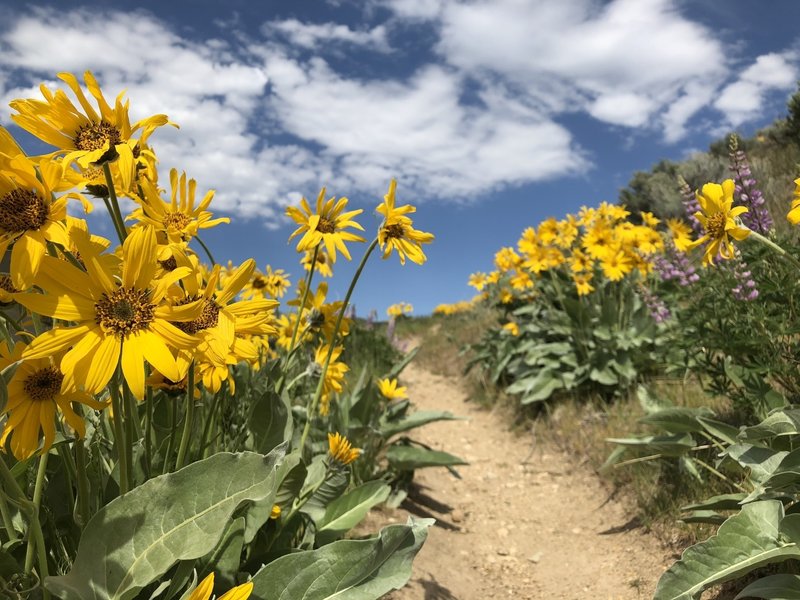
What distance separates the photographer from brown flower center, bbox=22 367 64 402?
A: 1.25m

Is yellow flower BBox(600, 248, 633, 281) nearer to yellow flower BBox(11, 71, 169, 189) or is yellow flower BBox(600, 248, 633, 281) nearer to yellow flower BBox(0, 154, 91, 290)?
yellow flower BBox(11, 71, 169, 189)

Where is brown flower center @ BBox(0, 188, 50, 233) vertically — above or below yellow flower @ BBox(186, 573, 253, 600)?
above

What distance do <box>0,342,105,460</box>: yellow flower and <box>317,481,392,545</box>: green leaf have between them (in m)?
1.32

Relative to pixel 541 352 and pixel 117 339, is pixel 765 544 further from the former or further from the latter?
pixel 541 352

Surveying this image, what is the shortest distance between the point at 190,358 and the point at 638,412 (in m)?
3.89

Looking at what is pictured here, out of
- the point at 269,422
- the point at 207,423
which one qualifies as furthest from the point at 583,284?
the point at 207,423

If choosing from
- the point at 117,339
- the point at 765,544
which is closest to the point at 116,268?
the point at 117,339

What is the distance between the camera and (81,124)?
4.68ft

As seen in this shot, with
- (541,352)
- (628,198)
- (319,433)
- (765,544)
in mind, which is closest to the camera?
(765,544)

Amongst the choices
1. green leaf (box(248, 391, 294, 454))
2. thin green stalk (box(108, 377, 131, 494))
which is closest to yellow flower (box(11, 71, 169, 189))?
thin green stalk (box(108, 377, 131, 494))

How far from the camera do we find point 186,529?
50.9 inches

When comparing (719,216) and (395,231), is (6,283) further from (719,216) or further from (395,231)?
(719,216)

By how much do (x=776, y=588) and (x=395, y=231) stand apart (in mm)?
1525

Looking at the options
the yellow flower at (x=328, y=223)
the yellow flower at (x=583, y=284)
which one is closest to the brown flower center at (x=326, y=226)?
the yellow flower at (x=328, y=223)
